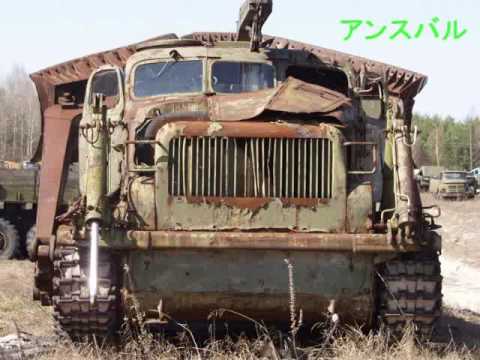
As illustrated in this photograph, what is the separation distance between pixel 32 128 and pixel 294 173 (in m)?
60.0

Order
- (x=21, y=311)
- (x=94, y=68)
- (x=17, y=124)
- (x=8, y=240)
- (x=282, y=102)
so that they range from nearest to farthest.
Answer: (x=282, y=102)
(x=21, y=311)
(x=94, y=68)
(x=8, y=240)
(x=17, y=124)

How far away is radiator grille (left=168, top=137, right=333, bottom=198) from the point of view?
7.14 metres

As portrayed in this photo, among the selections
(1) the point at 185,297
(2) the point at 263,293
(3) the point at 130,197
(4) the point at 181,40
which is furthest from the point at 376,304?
(4) the point at 181,40

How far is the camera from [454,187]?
49.5m

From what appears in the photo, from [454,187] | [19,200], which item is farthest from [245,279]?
[454,187]

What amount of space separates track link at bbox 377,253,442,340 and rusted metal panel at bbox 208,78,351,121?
128 centimetres

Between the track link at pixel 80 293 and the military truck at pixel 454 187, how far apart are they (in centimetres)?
4364

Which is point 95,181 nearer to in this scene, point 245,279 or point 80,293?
point 80,293

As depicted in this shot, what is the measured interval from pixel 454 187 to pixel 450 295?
34.1 metres

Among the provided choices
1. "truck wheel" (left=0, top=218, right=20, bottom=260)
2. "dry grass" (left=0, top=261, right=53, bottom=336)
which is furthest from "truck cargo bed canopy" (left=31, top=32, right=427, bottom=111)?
"truck wheel" (left=0, top=218, right=20, bottom=260)

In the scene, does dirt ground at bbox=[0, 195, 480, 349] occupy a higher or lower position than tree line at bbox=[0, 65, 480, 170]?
lower

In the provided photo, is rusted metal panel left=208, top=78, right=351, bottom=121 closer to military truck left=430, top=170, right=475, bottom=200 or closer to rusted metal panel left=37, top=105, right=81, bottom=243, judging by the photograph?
rusted metal panel left=37, top=105, right=81, bottom=243

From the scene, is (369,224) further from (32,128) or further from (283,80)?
(32,128)

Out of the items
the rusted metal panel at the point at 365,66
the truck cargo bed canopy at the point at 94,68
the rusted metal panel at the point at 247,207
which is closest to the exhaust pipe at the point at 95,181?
the rusted metal panel at the point at 247,207
